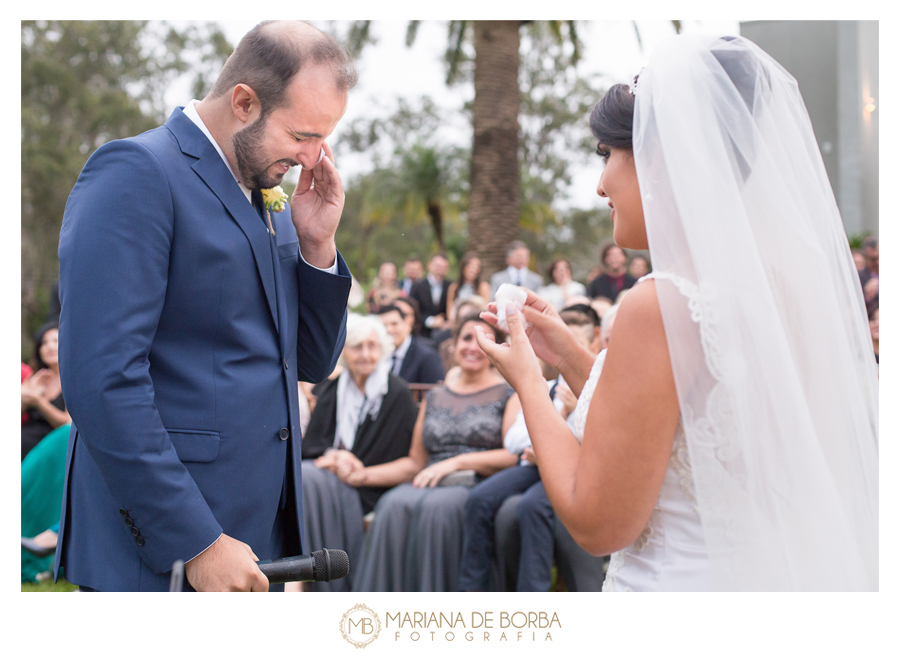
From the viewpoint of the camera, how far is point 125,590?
1755 millimetres

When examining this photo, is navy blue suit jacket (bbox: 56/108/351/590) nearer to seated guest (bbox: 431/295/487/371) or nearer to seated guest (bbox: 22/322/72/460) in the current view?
seated guest (bbox: 431/295/487/371)

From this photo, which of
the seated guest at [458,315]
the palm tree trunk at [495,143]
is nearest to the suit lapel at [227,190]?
the seated guest at [458,315]

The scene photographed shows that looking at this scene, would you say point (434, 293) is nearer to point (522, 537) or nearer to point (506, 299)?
point (522, 537)

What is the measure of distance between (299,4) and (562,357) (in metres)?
1.66

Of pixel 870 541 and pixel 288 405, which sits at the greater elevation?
pixel 288 405

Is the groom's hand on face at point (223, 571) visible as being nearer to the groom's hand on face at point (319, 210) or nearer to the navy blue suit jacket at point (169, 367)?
the navy blue suit jacket at point (169, 367)

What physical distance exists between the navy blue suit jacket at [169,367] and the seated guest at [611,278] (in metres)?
7.72

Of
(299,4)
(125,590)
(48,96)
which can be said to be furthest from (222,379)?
(48,96)

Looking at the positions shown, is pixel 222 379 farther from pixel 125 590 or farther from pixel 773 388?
pixel 773 388

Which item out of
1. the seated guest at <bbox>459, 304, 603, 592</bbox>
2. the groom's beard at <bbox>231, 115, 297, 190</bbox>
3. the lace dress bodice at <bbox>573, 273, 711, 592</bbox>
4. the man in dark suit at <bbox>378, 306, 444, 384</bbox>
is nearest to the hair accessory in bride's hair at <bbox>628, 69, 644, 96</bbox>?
the lace dress bodice at <bbox>573, 273, 711, 592</bbox>

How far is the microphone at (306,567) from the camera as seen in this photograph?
68.4 inches

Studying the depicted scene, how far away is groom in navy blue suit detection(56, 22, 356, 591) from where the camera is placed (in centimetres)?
159

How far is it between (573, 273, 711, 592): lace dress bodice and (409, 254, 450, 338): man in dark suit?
25.7ft
